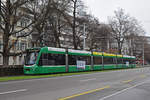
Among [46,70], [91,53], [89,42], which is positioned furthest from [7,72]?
[89,42]

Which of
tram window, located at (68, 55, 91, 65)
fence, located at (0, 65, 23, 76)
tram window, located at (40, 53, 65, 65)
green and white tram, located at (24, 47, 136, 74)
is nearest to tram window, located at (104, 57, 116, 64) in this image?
green and white tram, located at (24, 47, 136, 74)

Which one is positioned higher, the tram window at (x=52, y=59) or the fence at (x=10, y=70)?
the tram window at (x=52, y=59)

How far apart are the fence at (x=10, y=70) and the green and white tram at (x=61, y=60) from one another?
2985 millimetres

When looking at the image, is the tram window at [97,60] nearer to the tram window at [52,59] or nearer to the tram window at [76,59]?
the tram window at [76,59]

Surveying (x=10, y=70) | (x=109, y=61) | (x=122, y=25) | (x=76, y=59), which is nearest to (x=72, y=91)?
(x=10, y=70)

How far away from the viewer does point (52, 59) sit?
2400 centimetres

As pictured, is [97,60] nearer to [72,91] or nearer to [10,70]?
[10,70]

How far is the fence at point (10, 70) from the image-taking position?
23492mm

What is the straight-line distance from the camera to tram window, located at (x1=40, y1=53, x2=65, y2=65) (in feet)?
74.0

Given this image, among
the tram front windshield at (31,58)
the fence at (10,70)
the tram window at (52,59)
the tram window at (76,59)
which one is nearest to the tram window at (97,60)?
the tram window at (76,59)

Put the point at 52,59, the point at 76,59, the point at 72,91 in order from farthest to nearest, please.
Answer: the point at 76,59, the point at 52,59, the point at 72,91

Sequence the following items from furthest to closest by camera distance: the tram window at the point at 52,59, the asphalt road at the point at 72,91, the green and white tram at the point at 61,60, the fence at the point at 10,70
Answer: the fence at the point at 10,70 < the tram window at the point at 52,59 < the green and white tram at the point at 61,60 < the asphalt road at the point at 72,91

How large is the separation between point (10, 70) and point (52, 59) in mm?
5511

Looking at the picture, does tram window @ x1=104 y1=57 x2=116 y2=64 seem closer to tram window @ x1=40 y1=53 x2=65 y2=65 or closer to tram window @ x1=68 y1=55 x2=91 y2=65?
tram window @ x1=68 y1=55 x2=91 y2=65
